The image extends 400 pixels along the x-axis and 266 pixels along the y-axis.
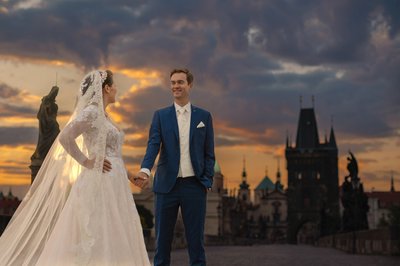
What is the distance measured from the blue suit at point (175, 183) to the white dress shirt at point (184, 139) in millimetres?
45

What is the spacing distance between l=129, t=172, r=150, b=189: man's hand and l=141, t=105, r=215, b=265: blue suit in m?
0.19

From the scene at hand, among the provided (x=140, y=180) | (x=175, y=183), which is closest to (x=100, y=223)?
(x=140, y=180)

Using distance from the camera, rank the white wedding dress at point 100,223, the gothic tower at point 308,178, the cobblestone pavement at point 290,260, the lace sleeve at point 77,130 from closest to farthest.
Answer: the white wedding dress at point 100,223 < the lace sleeve at point 77,130 < the cobblestone pavement at point 290,260 < the gothic tower at point 308,178

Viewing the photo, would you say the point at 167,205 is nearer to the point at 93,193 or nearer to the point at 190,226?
the point at 190,226

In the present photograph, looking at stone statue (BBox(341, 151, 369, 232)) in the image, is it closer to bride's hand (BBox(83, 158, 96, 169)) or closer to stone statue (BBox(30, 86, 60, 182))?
stone statue (BBox(30, 86, 60, 182))

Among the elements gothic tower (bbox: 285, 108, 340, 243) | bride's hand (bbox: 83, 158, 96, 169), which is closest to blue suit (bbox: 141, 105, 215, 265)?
bride's hand (bbox: 83, 158, 96, 169)

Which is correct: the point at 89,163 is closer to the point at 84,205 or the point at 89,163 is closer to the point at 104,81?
the point at 84,205

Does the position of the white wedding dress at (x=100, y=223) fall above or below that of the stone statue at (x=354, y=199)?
below

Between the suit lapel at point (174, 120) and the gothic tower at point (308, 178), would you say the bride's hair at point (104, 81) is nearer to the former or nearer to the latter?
the suit lapel at point (174, 120)

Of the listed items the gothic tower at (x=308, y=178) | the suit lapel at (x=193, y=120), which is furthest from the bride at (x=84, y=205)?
the gothic tower at (x=308, y=178)

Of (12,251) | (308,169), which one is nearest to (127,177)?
(12,251)

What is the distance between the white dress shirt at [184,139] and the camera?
7.62 m

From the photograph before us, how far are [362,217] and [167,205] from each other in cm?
2580

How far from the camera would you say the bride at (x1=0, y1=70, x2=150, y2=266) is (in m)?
6.95
